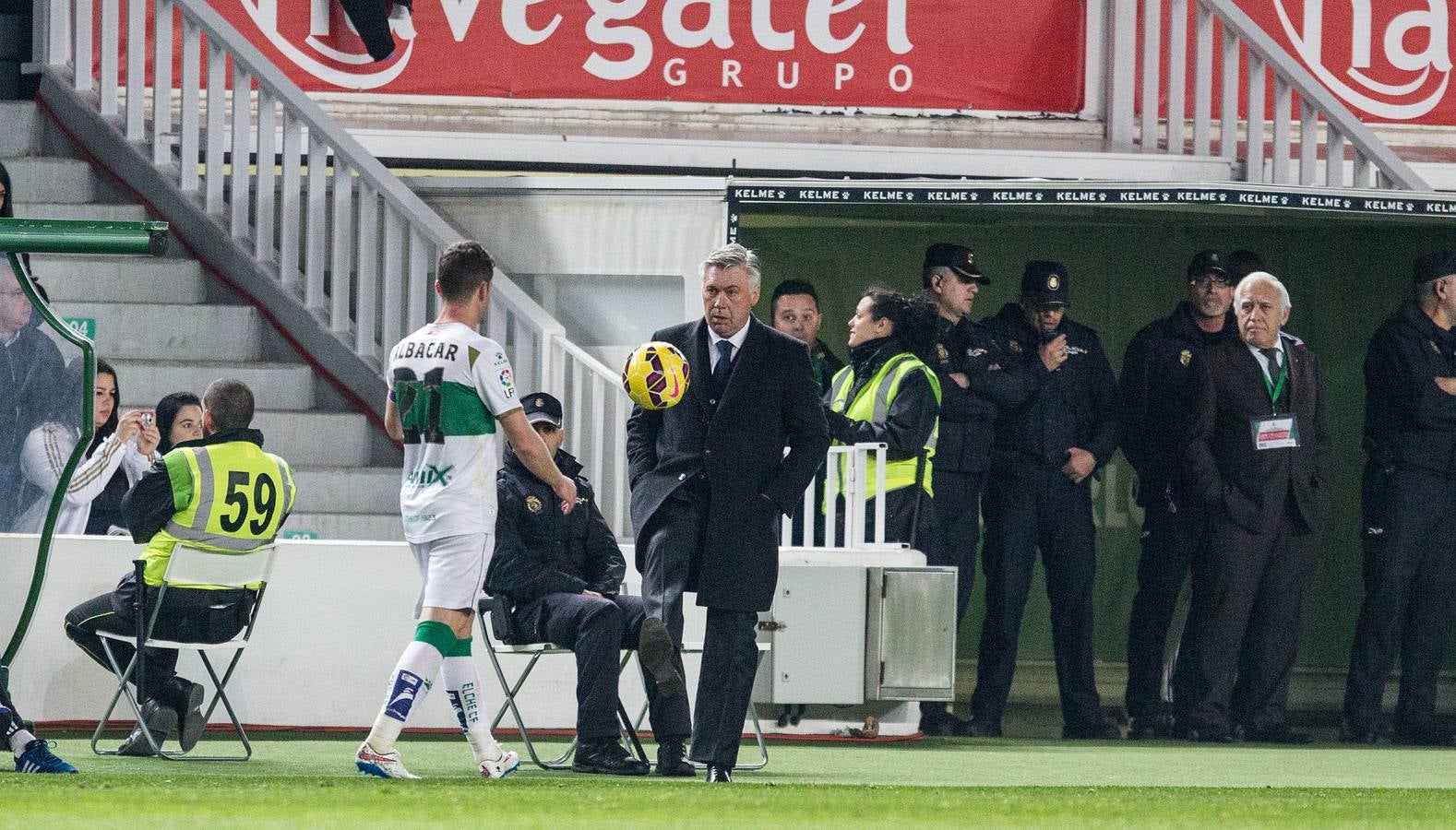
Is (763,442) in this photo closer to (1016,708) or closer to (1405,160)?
(1016,708)

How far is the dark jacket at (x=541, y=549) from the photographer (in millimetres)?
8680

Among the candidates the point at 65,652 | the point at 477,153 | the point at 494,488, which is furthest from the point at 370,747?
the point at 477,153

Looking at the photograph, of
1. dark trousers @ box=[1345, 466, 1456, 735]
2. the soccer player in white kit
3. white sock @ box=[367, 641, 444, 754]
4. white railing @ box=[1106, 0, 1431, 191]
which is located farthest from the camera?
white railing @ box=[1106, 0, 1431, 191]

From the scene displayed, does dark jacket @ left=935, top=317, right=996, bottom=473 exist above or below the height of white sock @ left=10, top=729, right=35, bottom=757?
above

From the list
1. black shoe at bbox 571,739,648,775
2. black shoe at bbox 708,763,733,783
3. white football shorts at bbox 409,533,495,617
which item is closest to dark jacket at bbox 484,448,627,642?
black shoe at bbox 571,739,648,775

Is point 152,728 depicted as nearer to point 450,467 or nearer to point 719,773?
point 450,467

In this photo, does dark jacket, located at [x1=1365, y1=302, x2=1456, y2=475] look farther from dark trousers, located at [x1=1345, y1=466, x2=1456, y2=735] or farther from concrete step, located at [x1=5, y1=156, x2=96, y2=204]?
concrete step, located at [x1=5, y1=156, x2=96, y2=204]

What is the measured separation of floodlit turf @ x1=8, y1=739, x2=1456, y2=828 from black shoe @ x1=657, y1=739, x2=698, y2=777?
0.70 feet

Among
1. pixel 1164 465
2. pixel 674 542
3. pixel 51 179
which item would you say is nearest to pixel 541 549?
pixel 674 542

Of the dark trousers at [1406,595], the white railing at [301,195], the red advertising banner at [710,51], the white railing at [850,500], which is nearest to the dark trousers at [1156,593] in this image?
the dark trousers at [1406,595]

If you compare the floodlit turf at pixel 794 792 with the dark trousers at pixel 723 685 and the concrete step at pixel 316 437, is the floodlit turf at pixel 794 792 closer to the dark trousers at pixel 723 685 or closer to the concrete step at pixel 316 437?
the dark trousers at pixel 723 685

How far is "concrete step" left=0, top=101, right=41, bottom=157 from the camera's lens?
1183 centimetres

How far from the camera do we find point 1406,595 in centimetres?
1097

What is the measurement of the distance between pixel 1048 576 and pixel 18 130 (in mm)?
5527
